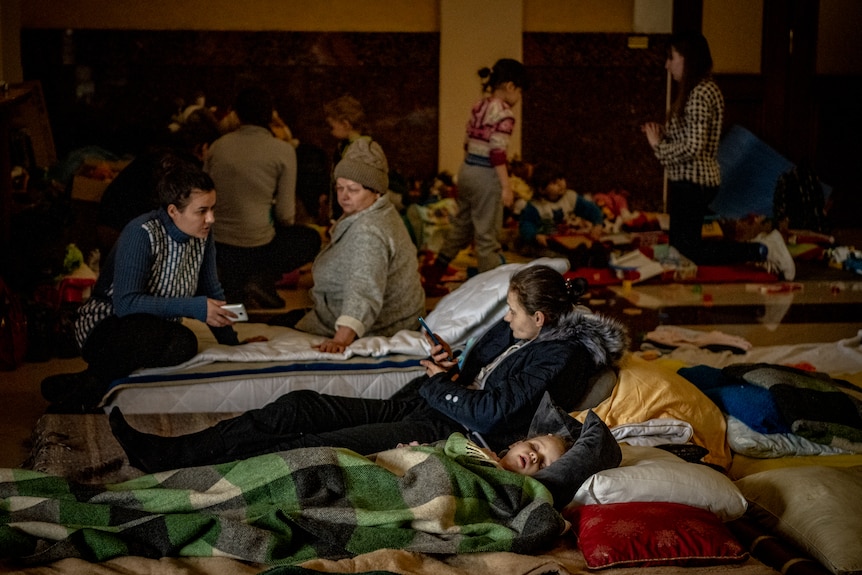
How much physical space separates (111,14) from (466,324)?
563 centimetres

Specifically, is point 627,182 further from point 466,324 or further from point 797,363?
point 466,324

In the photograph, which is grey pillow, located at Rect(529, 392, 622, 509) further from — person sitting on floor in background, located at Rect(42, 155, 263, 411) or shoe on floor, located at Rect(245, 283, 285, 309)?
shoe on floor, located at Rect(245, 283, 285, 309)

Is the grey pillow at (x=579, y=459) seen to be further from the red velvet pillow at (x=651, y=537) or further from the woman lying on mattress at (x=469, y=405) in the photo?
the woman lying on mattress at (x=469, y=405)

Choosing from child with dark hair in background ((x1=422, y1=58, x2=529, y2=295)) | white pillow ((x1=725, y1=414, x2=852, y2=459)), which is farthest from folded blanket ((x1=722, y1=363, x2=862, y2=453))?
child with dark hair in background ((x1=422, y1=58, x2=529, y2=295))

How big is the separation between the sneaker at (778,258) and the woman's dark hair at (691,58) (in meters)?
1.22

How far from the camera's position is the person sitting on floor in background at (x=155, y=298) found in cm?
367

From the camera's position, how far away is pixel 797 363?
4.38 metres

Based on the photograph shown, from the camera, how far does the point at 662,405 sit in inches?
128

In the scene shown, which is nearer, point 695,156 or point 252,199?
point 252,199

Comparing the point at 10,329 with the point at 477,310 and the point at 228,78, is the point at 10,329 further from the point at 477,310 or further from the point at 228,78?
the point at 228,78

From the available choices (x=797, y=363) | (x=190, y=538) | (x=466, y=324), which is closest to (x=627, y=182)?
(x=797, y=363)

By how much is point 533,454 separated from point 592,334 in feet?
1.66

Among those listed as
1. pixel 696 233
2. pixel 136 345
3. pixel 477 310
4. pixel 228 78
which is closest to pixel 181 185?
pixel 136 345

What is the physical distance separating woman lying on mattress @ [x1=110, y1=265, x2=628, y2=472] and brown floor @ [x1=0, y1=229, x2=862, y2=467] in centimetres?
Answer: 126
